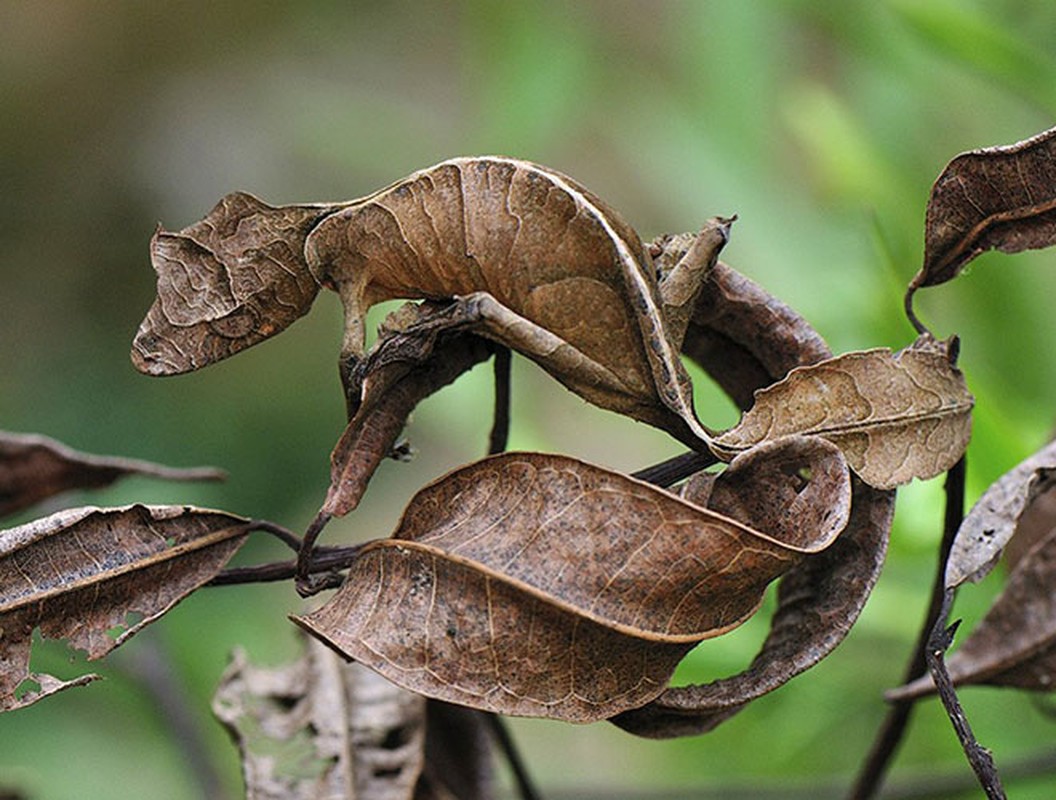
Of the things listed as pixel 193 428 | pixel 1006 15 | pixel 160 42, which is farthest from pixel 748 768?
pixel 160 42

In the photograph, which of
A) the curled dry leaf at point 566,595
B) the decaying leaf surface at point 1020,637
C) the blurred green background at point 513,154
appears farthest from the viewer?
the blurred green background at point 513,154

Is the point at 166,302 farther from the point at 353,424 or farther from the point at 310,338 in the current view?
the point at 310,338

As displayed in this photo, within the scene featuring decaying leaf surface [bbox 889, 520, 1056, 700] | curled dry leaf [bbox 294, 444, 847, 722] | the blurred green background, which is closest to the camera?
curled dry leaf [bbox 294, 444, 847, 722]

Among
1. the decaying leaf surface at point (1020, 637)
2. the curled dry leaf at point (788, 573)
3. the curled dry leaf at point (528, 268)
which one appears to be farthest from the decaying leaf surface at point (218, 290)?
the decaying leaf surface at point (1020, 637)

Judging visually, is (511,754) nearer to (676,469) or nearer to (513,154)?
(676,469)

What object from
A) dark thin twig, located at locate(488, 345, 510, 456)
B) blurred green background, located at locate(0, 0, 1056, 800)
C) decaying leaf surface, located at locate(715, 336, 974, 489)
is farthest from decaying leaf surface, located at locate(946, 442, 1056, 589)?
blurred green background, located at locate(0, 0, 1056, 800)

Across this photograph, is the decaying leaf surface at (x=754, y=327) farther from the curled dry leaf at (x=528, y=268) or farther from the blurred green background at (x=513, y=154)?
the blurred green background at (x=513, y=154)

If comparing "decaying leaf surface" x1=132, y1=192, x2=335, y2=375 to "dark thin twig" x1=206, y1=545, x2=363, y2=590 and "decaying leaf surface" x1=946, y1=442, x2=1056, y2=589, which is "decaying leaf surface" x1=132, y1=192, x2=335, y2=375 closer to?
"dark thin twig" x1=206, y1=545, x2=363, y2=590

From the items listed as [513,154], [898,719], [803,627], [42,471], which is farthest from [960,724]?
[513,154]
